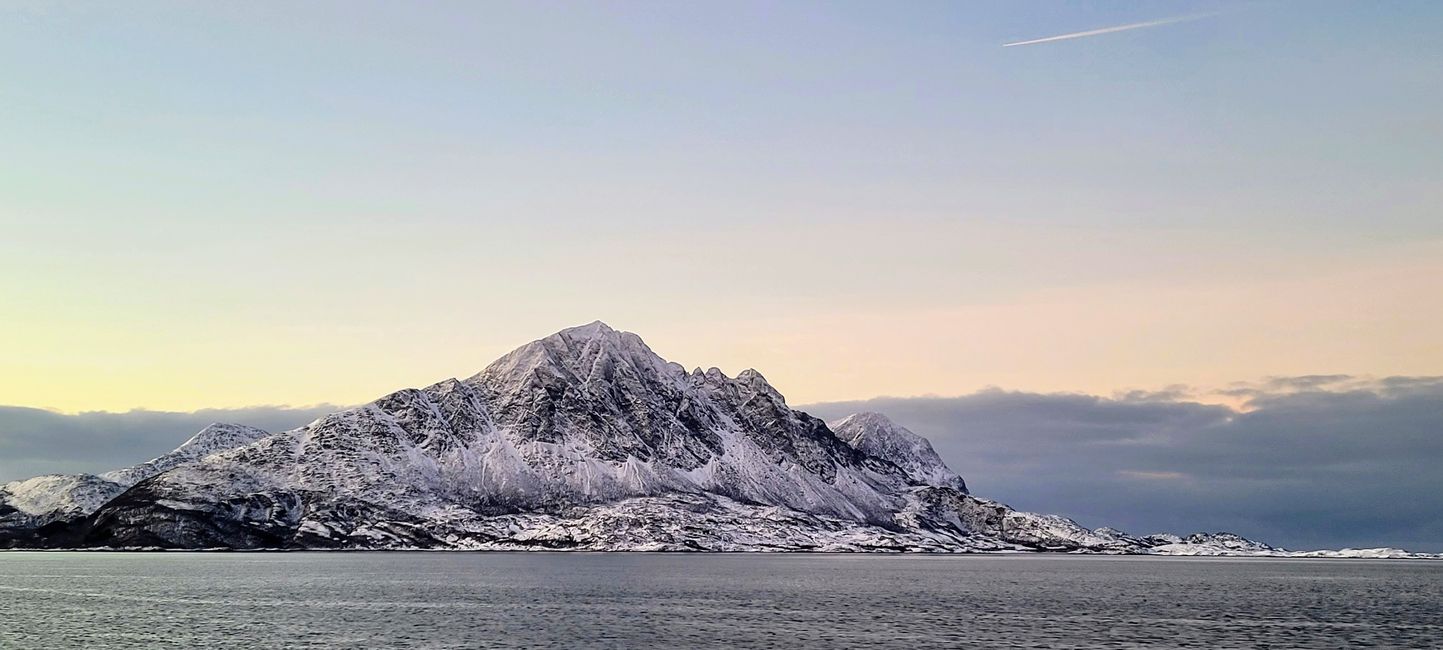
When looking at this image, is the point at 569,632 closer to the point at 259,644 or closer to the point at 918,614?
the point at 259,644

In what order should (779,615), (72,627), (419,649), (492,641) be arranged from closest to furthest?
(419,649), (492,641), (72,627), (779,615)

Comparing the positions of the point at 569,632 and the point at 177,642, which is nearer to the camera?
the point at 177,642

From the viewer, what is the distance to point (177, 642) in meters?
130

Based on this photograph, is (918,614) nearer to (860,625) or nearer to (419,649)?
(860,625)

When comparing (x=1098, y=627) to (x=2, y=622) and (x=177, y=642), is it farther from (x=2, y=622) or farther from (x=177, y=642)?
(x=2, y=622)

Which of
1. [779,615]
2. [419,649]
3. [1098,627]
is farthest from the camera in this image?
[779,615]

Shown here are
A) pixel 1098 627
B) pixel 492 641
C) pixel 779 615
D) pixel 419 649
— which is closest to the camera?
pixel 419 649

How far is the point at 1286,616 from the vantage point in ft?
600

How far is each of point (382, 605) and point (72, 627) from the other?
51486mm

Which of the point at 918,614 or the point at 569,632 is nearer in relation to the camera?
the point at 569,632

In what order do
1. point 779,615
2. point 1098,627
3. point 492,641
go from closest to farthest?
1. point 492,641
2. point 1098,627
3. point 779,615

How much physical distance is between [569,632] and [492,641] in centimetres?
1471

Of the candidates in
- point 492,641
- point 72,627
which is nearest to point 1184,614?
point 492,641

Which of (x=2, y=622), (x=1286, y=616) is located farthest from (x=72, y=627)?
(x=1286, y=616)
